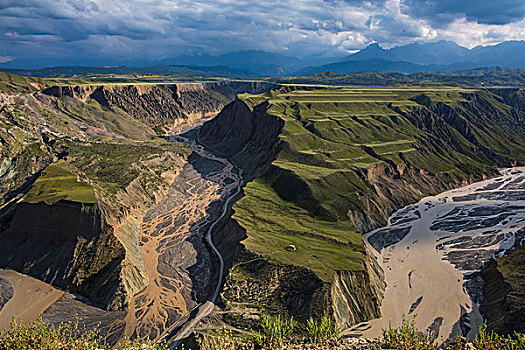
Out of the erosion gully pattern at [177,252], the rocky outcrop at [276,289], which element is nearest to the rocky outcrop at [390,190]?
the rocky outcrop at [276,289]

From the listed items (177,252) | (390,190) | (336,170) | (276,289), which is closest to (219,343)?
(276,289)

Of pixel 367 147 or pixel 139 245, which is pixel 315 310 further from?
pixel 367 147

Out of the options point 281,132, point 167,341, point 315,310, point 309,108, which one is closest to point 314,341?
point 315,310

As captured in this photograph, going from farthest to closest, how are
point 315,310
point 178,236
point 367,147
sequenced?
point 367,147 < point 178,236 < point 315,310

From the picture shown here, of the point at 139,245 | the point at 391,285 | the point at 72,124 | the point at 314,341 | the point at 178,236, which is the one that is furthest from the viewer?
the point at 72,124

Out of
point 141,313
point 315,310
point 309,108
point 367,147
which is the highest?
point 309,108

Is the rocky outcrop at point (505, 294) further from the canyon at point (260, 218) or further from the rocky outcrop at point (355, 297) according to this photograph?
the rocky outcrop at point (355, 297)
